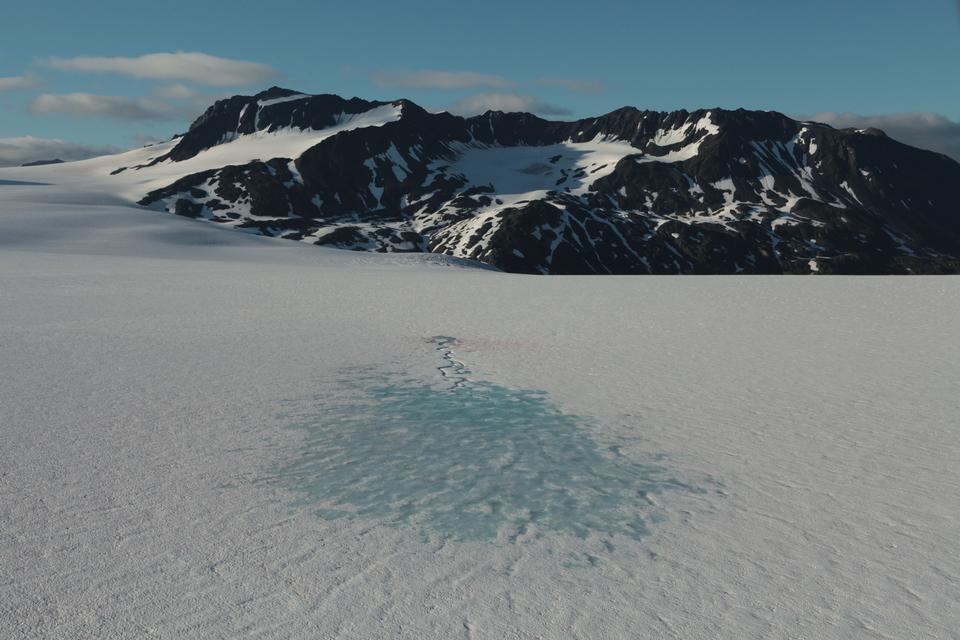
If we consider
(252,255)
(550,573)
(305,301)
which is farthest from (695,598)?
(252,255)

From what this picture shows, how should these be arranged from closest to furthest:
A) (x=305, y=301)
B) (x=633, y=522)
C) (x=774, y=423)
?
(x=633, y=522), (x=774, y=423), (x=305, y=301)

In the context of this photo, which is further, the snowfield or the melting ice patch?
the melting ice patch

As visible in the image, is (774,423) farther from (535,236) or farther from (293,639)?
(535,236)

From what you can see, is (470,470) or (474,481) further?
(470,470)

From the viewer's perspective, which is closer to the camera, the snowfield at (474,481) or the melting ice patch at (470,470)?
the snowfield at (474,481)
